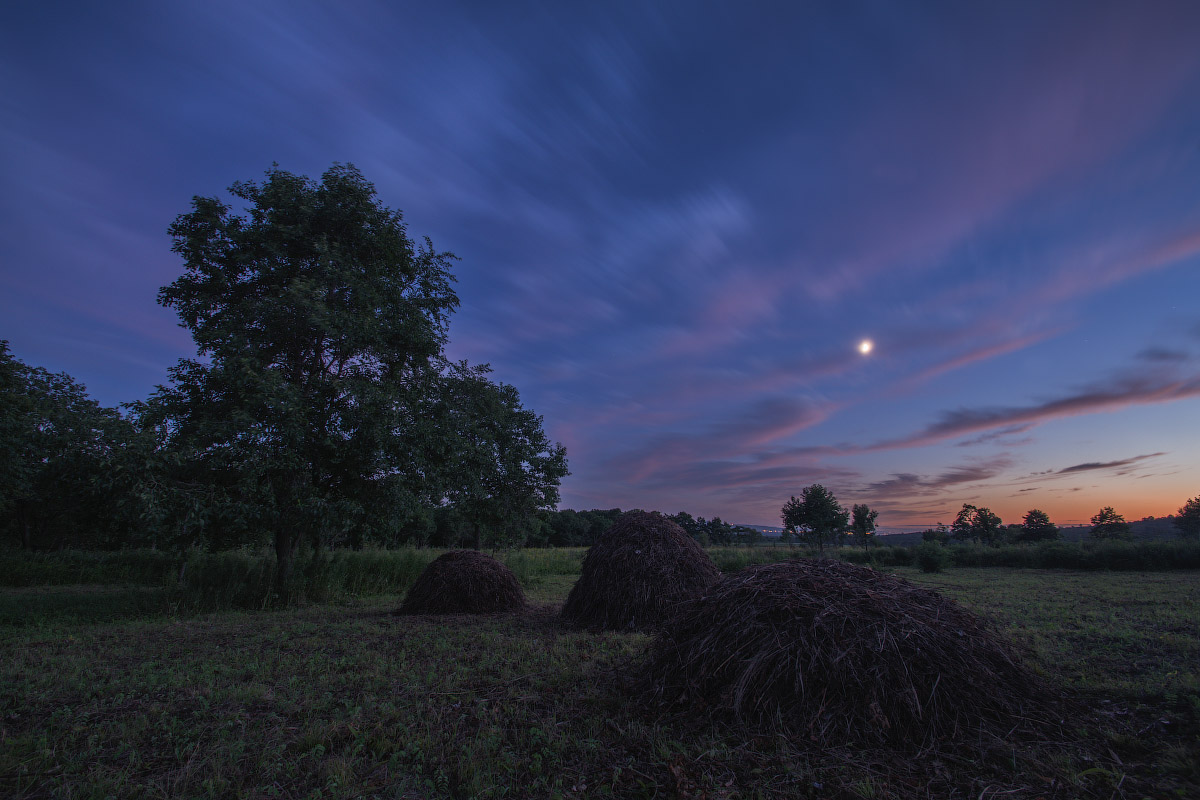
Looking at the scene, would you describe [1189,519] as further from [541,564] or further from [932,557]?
[541,564]

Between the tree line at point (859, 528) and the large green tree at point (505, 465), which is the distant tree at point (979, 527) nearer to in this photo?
the tree line at point (859, 528)

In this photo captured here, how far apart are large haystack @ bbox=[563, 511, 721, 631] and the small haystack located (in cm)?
232

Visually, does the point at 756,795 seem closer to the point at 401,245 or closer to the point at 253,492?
the point at 253,492

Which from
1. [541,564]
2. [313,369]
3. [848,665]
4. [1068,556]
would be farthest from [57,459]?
[1068,556]

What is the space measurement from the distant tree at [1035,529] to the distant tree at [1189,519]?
7271 millimetres

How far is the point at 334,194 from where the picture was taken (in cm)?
1444

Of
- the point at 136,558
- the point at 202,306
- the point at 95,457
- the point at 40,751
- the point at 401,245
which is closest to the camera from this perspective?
the point at 40,751

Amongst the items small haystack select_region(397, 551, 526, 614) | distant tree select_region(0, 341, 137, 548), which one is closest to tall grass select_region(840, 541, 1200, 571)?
small haystack select_region(397, 551, 526, 614)

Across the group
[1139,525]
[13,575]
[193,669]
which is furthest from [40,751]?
[1139,525]

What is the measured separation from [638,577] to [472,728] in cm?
568

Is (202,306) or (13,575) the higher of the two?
(202,306)

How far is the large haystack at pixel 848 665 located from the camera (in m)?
4.14

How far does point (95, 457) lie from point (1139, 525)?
83.6 metres

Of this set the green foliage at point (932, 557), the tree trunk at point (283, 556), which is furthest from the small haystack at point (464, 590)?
the green foliage at point (932, 557)
